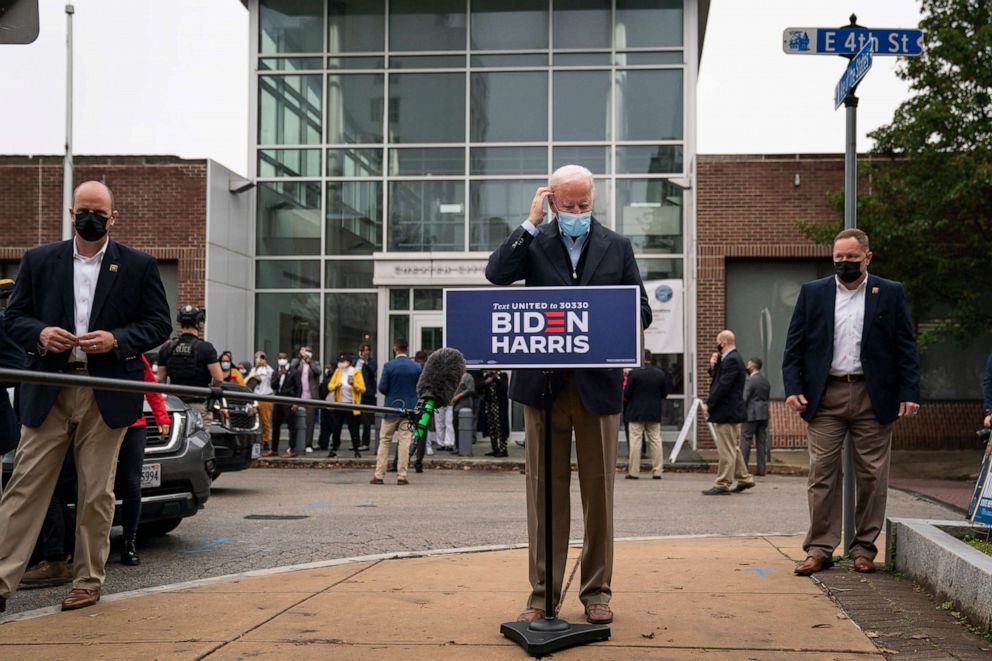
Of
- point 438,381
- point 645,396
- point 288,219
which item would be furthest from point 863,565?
point 288,219

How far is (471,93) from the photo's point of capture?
24266 millimetres

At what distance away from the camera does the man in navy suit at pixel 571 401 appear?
16.2ft

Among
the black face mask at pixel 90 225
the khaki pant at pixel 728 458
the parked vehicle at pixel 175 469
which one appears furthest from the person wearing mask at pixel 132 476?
the khaki pant at pixel 728 458

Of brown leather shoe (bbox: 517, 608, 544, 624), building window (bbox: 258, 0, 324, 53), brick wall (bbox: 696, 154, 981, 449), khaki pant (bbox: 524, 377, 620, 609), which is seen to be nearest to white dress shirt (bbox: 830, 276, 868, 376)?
khaki pant (bbox: 524, 377, 620, 609)

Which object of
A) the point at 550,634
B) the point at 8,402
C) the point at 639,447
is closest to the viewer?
the point at 550,634

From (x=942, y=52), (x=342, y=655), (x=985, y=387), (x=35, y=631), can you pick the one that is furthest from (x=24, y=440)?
(x=942, y=52)

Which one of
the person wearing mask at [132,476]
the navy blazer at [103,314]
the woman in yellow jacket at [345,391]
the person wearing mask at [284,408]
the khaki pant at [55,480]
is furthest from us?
the person wearing mask at [284,408]

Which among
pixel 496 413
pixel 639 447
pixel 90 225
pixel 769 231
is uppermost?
pixel 769 231

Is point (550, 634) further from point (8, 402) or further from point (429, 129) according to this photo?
point (429, 129)

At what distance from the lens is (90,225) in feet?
18.7

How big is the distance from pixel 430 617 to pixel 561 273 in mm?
1771

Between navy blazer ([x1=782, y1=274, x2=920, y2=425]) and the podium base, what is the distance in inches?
102

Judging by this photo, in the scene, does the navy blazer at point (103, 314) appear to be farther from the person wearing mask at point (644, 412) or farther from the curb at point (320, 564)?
the person wearing mask at point (644, 412)

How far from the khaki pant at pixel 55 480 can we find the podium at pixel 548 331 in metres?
2.08
